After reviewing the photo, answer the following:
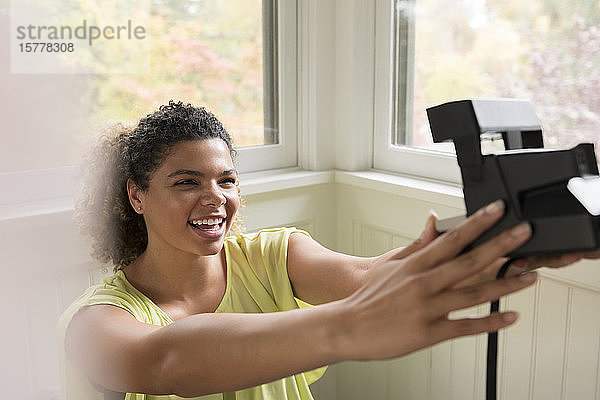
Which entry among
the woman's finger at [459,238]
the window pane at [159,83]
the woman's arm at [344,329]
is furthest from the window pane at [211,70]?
the woman's finger at [459,238]

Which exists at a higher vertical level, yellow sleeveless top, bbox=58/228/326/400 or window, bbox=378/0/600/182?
window, bbox=378/0/600/182

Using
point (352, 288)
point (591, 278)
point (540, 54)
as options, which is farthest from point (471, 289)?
point (540, 54)

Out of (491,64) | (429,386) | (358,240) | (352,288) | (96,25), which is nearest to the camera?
(352,288)

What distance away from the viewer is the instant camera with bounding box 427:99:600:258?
0.70 meters

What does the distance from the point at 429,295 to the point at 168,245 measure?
80 cm

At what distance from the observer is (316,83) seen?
1993 mm

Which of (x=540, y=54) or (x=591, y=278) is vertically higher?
(x=540, y=54)

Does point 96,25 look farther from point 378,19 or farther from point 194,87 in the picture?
point 378,19

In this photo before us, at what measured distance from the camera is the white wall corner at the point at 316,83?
1.98 meters

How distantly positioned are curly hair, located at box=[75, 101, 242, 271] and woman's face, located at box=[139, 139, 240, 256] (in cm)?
3

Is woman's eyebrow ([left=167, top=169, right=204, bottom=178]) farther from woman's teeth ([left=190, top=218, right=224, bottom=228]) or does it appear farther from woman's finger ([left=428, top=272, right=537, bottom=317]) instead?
woman's finger ([left=428, top=272, right=537, bottom=317])

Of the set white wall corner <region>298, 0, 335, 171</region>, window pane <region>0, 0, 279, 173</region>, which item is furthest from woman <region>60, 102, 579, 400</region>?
white wall corner <region>298, 0, 335, 171</region>

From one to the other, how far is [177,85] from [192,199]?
1.68 ft

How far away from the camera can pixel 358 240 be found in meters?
2.02
